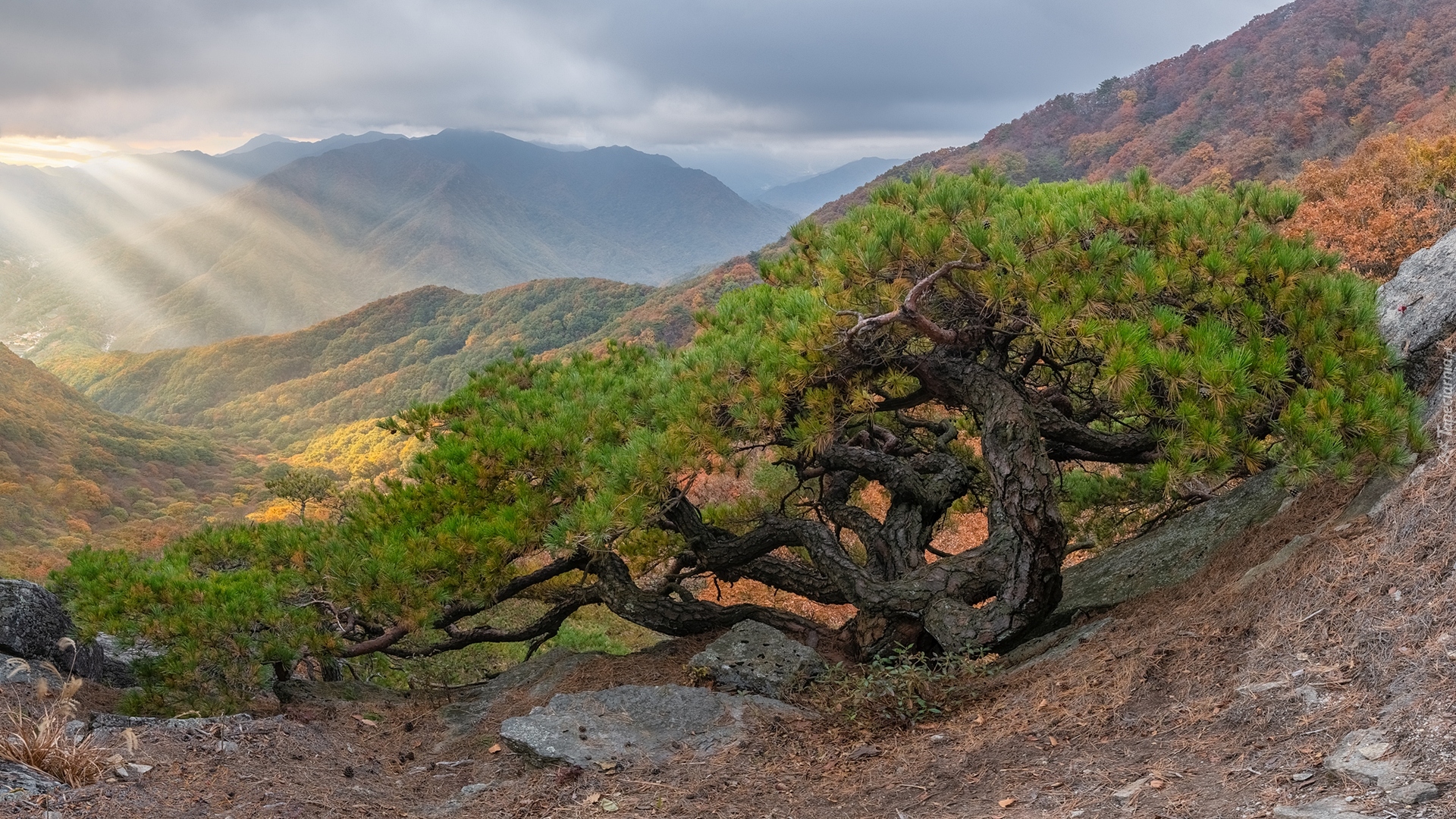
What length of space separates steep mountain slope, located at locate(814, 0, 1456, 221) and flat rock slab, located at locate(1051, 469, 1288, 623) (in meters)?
23.8

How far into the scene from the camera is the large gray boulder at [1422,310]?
4.95 m

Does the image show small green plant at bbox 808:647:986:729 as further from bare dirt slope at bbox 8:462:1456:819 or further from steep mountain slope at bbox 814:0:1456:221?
steep mountain slope at bbox 814:0:1456:221

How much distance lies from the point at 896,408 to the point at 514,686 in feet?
11.5

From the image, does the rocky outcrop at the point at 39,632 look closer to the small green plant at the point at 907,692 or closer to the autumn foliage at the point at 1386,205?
the small green plant at the point at 907,692

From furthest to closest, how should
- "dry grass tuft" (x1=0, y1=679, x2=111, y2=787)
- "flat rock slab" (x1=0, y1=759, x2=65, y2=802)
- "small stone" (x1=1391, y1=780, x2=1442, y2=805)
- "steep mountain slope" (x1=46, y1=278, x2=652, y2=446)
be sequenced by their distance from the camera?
"steep mountain slope" (x1=46, y1=278, x2=652, y2=446) → "dry grass tuft" (x1=0, y1=679, x2=111, y2=787) → "flat rock slab" (x1=0, y1=759, x2=65, y2=802) → "small stone" (x1=1391, y1=780, x2=1442, y2=805)

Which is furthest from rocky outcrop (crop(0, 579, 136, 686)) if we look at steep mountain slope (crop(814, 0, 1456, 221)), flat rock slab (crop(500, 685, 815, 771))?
steep mountain slope (crop(814, 0, 1456, 221))

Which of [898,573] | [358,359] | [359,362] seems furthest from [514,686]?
[358,359]

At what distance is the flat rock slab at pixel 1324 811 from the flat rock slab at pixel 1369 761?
130 millimetres

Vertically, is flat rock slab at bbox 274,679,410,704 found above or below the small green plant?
below

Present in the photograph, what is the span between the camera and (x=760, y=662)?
17.8 ft

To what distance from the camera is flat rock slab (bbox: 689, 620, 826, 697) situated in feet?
17.2

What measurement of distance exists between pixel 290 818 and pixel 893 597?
11.0ft

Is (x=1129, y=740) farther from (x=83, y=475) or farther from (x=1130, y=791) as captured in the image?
(x=83, y=475)

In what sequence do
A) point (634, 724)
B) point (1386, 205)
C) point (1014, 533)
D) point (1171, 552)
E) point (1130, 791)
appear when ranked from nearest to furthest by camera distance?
point (1130, 791) < point (634, 724) < point (1014, 533) < point (1171, 552) < point (1386, 205)
